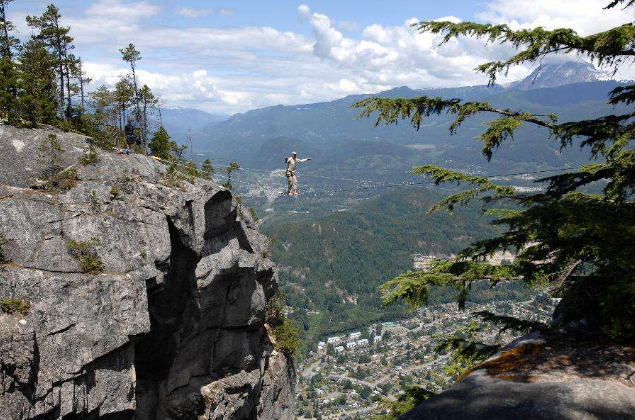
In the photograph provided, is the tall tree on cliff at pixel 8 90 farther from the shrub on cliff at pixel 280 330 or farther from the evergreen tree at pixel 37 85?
the shrub on cliff at pixel 280 330

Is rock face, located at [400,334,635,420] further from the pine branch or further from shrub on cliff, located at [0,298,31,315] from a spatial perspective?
shrub on cliff, located at [0,298,31,315]

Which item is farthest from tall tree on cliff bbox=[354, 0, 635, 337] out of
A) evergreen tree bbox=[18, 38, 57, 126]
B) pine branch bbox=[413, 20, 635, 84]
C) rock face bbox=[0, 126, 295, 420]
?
evergreen tree bbox=[18, 38, 57, 126]

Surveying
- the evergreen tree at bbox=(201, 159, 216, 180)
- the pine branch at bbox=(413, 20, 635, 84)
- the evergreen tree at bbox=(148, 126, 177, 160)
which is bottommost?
the evergreen tree at bbox=(201, 159, 216, 180)

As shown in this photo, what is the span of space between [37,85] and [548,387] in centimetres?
3092

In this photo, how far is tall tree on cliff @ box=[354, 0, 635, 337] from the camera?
7254 mm

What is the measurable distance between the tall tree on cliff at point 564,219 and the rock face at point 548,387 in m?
0.65

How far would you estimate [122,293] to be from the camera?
1895 centimetres

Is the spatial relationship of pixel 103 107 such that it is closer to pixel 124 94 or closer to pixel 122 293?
pixel 124 94

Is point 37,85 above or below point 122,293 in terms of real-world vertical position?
above

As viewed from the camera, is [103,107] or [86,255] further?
[103,107]

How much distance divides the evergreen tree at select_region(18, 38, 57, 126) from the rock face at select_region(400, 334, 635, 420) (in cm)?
2417

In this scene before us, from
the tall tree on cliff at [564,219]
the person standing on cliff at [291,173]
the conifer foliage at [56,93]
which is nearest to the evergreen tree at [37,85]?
the conifer foliage at [56,93]

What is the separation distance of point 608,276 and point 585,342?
142cm

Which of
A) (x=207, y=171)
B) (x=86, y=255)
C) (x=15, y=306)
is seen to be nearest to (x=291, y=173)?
(x=207, y=171)
